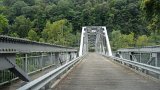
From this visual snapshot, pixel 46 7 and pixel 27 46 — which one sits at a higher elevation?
pixel 46 7

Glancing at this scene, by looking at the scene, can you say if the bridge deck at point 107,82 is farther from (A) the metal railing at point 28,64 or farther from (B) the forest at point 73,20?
(B) the forest at point 73,20

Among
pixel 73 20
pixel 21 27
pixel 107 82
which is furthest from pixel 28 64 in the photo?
pixel 73 20

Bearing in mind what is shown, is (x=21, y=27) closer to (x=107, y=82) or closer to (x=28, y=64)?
(x=28, y=64)

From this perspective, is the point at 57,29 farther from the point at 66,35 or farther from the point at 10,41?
the point at 10,41

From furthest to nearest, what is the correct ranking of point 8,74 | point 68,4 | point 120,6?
point 68,4 < point 120,6 < point 8,74

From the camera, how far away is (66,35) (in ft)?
340

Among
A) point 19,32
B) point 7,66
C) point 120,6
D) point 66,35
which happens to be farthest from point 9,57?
point 120,6

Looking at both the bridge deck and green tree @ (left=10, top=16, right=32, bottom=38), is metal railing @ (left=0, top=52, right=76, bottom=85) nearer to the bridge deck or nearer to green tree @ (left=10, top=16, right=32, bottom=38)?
the bridge deck

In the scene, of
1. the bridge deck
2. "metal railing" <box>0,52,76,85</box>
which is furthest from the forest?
the bridge deck

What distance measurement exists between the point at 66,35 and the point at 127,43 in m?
18.7

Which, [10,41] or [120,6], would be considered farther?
[120,6]

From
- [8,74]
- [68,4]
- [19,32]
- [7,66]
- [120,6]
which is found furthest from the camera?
[68,4]

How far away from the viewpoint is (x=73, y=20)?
163 meters

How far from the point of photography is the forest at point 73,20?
331 feet
